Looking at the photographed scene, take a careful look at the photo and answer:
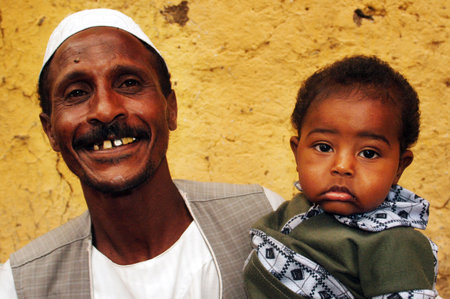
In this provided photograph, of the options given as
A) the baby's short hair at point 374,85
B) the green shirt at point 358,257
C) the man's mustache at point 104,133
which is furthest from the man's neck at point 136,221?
the baby's short hair at point 374,85

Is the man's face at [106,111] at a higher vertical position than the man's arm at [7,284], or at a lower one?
higher

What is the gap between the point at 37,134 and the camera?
8.96 feet

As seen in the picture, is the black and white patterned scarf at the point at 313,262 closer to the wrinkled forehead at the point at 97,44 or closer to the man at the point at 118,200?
the man at the point at 118,200

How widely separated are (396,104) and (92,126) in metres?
1.10

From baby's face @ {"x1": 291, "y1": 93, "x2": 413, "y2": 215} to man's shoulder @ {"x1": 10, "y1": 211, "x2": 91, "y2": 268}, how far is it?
97 centimetres

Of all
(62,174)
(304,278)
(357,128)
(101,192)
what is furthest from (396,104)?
(62,174)

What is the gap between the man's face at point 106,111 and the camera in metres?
1.80

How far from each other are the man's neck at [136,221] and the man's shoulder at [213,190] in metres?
0.14

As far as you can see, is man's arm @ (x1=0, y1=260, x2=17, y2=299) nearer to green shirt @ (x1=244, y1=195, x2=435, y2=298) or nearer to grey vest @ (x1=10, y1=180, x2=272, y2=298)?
grey vest @ (x1=10, y1=180, x2=272, y2=298)

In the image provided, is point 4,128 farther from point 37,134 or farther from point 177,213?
point 177,213

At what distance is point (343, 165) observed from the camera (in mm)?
1621

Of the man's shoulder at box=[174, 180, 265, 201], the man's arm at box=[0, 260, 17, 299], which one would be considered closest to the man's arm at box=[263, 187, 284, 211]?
the man's shoulder at box=[174, 180, 265, 201]

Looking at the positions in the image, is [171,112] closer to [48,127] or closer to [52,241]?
[48,127]

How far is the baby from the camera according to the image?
62.0 inches
